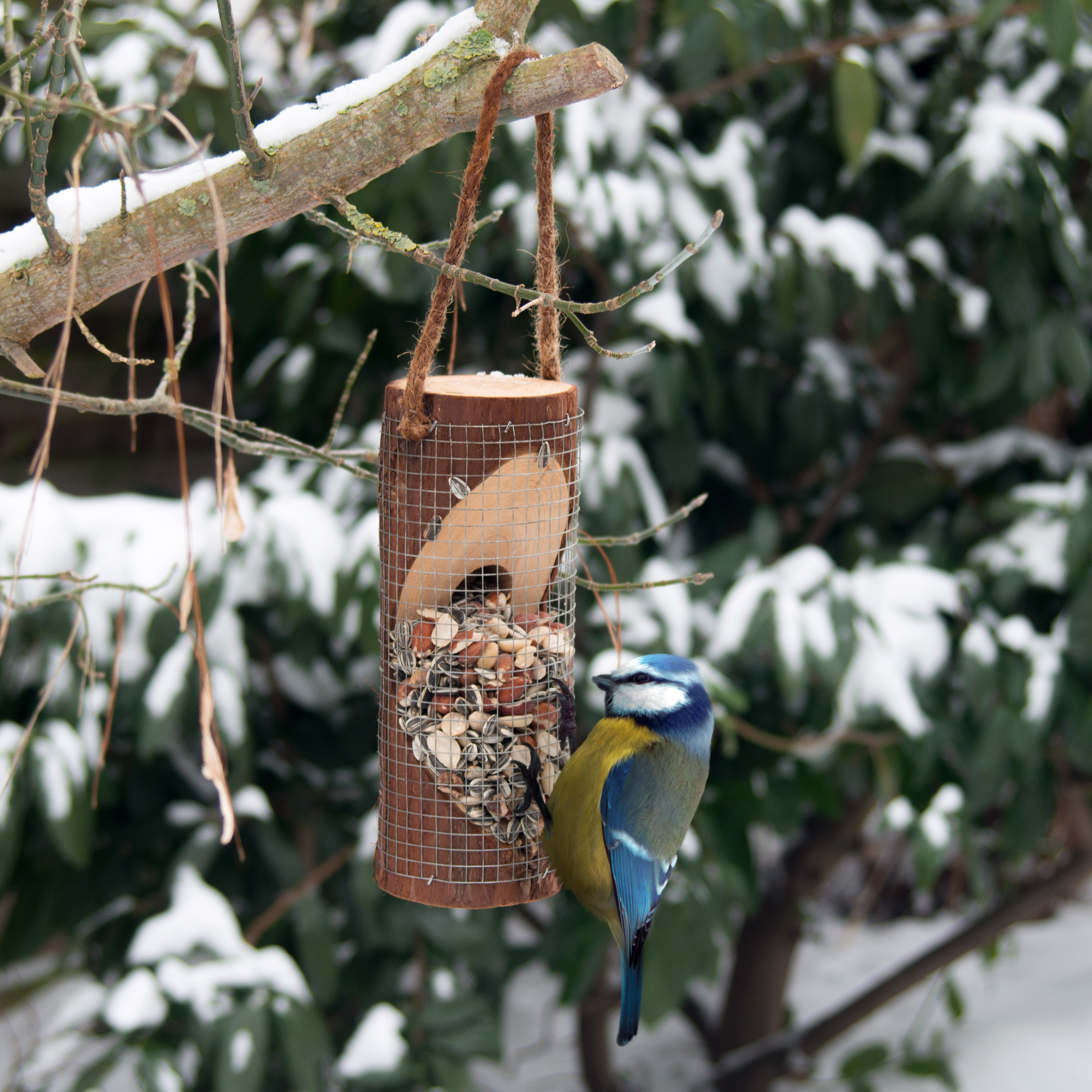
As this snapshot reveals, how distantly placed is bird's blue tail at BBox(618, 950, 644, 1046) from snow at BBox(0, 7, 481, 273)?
43.8 inches

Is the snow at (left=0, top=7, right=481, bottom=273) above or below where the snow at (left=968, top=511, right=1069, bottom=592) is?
above

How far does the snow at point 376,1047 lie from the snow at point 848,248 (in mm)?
1893

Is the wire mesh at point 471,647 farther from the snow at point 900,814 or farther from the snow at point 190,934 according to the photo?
the snow at point 900,814

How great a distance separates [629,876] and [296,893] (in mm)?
1282

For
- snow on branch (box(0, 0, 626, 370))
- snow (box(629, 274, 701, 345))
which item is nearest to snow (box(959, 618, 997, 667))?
snow (box(629, 274, 701, 345))

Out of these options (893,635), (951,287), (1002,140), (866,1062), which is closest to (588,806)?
(893,635)

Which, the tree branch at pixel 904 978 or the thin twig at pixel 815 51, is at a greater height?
the thin twig at pixel 815 51

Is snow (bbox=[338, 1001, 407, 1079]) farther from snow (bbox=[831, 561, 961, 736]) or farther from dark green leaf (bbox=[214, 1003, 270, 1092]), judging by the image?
snow (bbox=[831, 561, 961, 736])

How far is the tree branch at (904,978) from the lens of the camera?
3.54 m

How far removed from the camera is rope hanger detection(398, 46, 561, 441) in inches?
44.1

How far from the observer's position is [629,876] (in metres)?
1.57

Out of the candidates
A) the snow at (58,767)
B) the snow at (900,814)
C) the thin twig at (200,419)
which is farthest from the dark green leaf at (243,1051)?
the snow at (900,814)

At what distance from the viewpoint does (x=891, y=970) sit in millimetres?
4328

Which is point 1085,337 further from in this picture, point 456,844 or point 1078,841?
point 456,844
